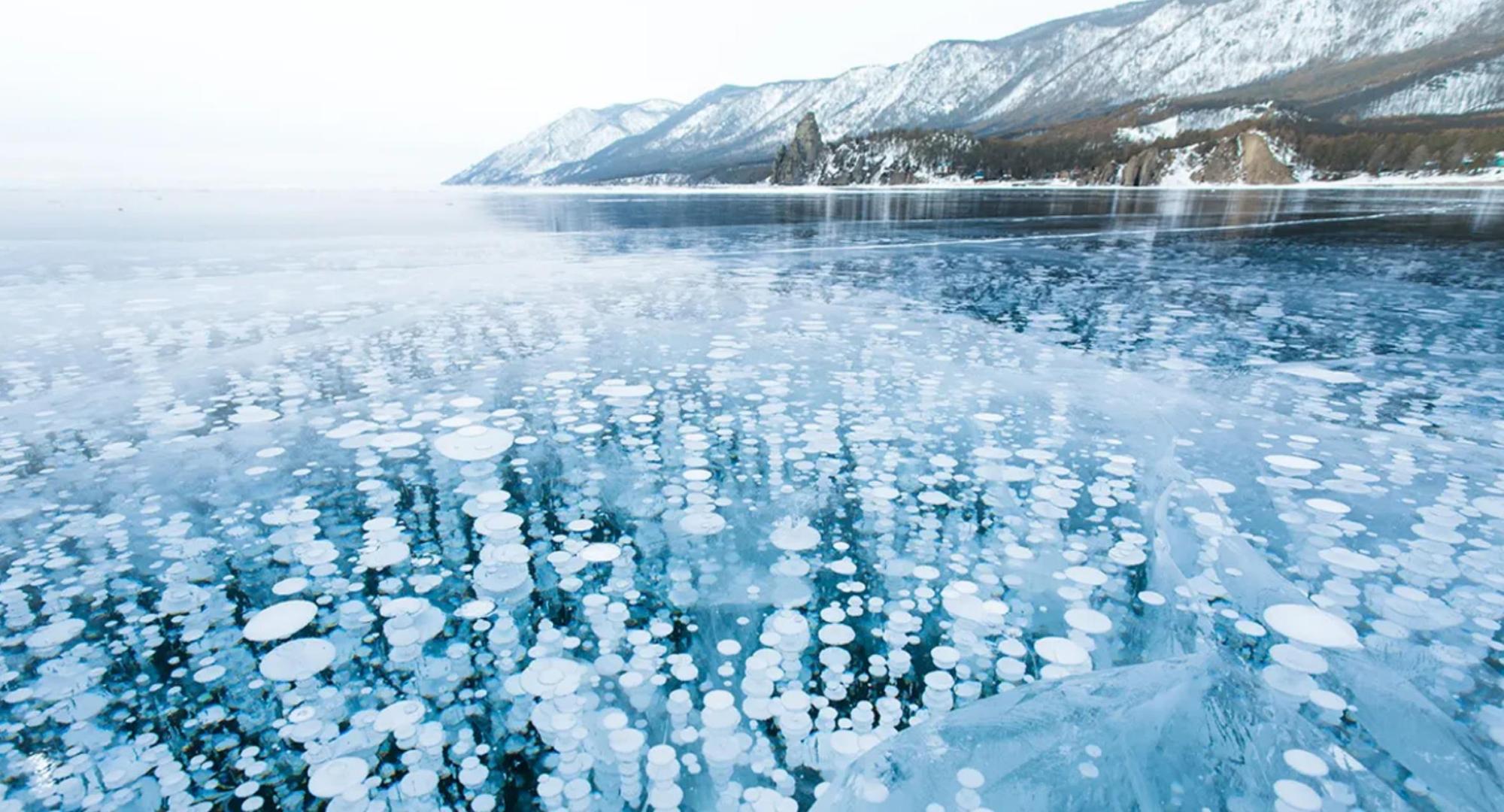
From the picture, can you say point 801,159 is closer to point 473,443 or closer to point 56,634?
point 473,443

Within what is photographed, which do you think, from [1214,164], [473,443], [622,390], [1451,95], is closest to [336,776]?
[473,443]

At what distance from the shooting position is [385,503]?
3662mm

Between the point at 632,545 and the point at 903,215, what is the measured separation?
1121 inches

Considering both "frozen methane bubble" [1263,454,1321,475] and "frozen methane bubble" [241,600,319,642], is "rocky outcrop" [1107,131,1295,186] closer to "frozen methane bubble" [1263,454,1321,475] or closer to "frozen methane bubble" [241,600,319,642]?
"frozen methane bubble" [1263,454,1321,475]

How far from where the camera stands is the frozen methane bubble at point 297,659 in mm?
2410

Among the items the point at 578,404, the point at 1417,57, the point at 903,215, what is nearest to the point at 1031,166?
the point at 903,215

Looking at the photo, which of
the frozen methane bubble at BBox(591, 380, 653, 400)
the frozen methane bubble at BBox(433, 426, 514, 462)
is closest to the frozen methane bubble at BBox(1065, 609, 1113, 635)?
the frozen methane bubble at BBox(433, 426, 514, 462)

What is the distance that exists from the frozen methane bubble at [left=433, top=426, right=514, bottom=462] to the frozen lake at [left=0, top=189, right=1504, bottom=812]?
0.05 m

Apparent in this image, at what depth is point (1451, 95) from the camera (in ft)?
448

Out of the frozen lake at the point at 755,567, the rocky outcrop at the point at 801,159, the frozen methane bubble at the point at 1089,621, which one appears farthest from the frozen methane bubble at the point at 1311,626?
the rocky outcrop at the point at 801,159

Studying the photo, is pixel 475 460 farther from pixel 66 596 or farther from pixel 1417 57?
pixel 1417 57

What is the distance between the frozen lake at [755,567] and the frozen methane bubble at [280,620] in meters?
0.02

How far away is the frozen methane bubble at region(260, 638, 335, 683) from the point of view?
2410 millimetres

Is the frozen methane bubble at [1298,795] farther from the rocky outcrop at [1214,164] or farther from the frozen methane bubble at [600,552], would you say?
the rocky outcrop at [1214,164]
